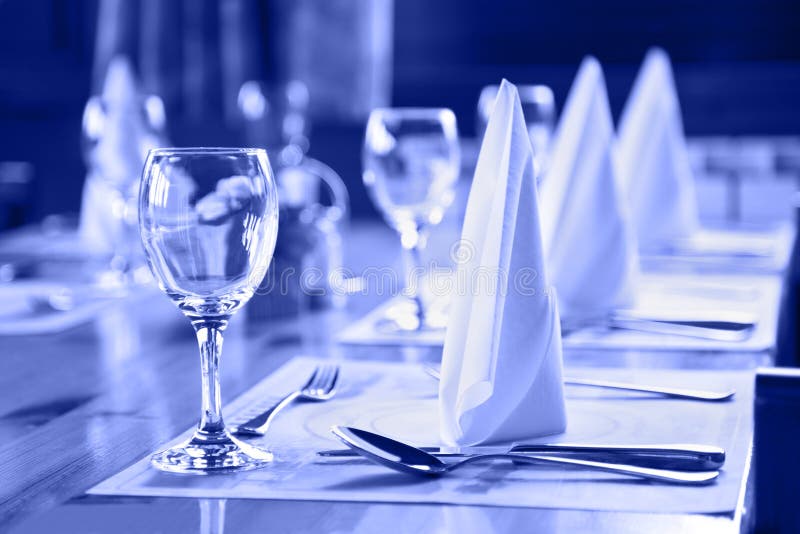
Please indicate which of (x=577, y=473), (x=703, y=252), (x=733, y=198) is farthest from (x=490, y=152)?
(x=733, y=198)

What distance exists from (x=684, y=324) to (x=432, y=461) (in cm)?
61

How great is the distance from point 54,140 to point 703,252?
301cm

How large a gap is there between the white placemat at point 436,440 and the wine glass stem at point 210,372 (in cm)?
5

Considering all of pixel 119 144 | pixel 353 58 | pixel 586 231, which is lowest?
pixel 586 231

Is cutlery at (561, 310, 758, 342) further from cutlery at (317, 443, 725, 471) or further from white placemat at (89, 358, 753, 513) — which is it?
cutlery at (317, 443, 725, 471)

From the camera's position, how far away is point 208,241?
2.51 feet

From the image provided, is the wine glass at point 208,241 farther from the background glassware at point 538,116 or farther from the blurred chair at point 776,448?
the background glassware at point 538,116

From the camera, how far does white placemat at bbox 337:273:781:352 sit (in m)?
1.18

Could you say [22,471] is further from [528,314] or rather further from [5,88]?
[5,88]

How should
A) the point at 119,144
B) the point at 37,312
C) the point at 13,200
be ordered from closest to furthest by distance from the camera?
the point at 37,312 → the point at 119,144 → the point at 13,200

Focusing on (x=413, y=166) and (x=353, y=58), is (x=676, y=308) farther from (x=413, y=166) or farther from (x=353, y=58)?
(x=353, y=58)

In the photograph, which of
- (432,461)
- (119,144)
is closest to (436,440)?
(432,461)

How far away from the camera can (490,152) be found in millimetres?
871

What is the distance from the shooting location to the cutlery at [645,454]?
722 mm
